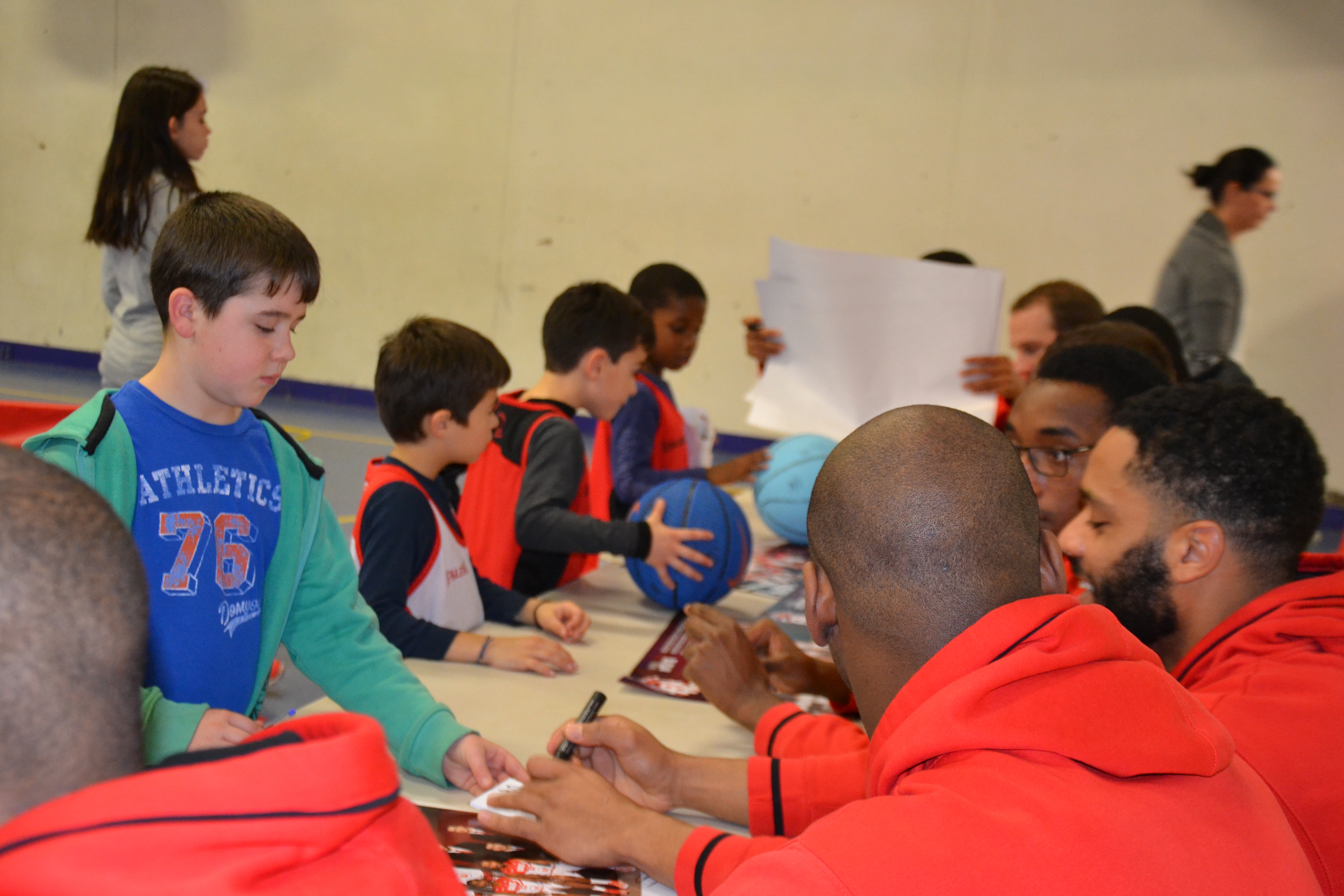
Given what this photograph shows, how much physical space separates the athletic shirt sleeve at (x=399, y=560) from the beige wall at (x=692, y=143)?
5922mm

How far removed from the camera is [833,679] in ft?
6.06

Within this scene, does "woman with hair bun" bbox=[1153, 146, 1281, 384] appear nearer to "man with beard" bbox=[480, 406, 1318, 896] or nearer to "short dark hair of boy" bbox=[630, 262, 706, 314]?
"short dark hair of boy" bbox=[630, 262, 706, 314]

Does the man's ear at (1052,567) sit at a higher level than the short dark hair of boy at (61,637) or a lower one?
lower

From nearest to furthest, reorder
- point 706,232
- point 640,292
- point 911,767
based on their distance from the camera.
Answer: point 911,767 → point 640,292 → point 706,232

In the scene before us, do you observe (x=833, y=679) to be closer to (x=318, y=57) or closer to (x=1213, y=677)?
(x=1213, y=677)

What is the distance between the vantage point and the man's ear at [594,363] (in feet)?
9.11

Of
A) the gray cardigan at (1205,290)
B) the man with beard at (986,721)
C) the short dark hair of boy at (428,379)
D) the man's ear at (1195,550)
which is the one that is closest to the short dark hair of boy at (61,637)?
the man with beard at (986,721)

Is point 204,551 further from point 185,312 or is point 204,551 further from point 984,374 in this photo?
point 984,374

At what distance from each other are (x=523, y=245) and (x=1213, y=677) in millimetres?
7388

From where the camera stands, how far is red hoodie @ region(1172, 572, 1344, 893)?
107 centimetres

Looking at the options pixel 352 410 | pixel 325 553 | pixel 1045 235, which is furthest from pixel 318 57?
pixel 325 553

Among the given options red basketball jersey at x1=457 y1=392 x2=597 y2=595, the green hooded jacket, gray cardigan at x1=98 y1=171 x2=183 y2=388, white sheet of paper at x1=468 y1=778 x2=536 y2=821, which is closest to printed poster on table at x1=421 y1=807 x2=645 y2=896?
white sheet of paper at x1=468 y1=778 x2=536 y2=821

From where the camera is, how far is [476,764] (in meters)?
1.30

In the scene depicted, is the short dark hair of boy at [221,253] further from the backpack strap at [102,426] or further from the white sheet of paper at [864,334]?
the white sheet of paper at [864,334]
